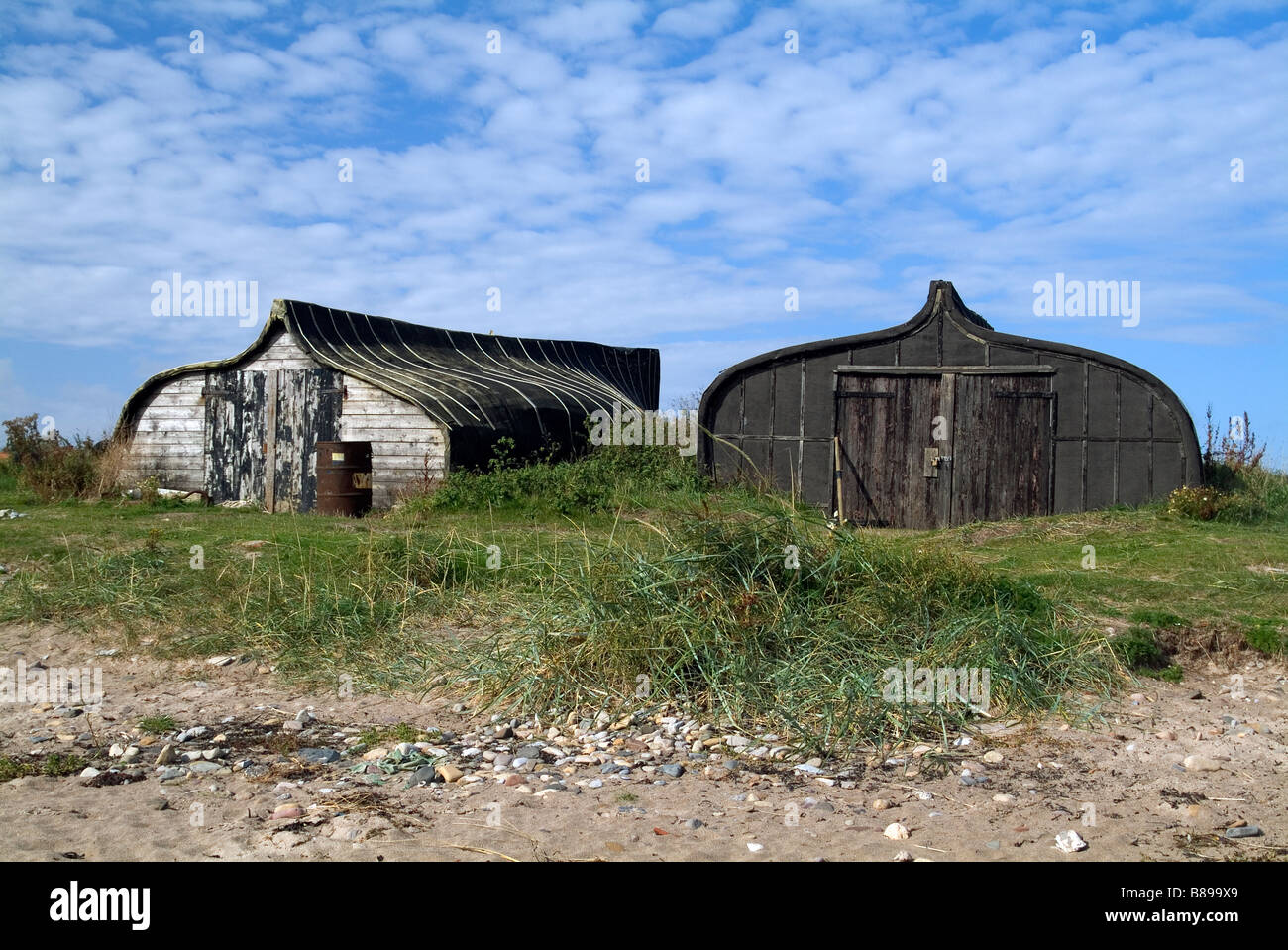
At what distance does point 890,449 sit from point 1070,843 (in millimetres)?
12234

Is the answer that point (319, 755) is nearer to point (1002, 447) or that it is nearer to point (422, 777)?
point (422, 777)

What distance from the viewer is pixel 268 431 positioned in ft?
61.7

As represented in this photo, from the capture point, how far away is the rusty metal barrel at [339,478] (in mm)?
16562

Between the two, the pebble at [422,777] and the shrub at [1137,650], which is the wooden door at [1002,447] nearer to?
the shrub at [1137,650]

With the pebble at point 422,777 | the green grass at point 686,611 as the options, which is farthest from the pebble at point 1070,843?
the pebble at point 422,777

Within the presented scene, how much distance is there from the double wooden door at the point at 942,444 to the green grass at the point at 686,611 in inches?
198

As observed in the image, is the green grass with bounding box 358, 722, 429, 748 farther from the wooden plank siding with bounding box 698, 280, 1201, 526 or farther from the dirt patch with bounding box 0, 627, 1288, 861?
the wooden plank siding with bounding box 698, 280, 1201, 526

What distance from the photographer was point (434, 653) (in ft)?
25.0

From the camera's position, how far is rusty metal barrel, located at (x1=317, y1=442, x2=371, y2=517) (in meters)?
16.6

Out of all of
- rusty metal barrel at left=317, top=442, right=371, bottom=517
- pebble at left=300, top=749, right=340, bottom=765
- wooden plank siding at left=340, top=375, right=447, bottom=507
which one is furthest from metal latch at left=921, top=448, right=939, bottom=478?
pebble at left=300, top=749, right=340, bottom=765

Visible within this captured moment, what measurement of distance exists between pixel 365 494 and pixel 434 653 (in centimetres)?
993

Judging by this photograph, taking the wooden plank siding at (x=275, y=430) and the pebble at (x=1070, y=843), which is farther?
the wooden plank siding at (x=275, y=430)
